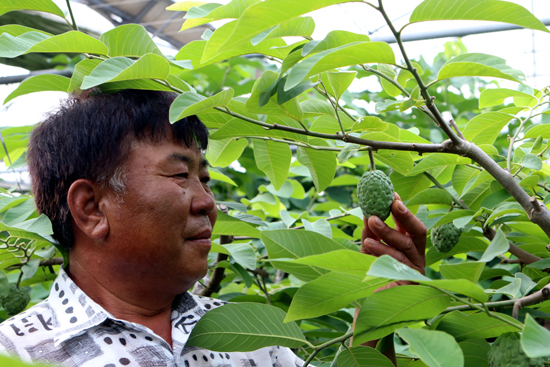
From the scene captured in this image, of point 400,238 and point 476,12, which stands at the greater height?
point 476,12

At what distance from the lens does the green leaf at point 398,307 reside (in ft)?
2.43

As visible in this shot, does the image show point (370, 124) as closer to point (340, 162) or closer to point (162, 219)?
point (340, 162)

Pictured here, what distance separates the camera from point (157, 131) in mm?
1203

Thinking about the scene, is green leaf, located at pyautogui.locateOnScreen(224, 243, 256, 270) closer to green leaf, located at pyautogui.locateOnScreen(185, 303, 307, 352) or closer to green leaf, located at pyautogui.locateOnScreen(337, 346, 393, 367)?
green leaf, located at pyautogui.locateOnScreen(185, 303, 307, 352)

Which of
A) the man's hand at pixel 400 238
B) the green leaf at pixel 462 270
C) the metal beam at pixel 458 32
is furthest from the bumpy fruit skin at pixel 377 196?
the metal beam at pixel 458 32

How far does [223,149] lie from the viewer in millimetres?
1365

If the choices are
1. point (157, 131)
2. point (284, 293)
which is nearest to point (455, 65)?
point (157, 131)

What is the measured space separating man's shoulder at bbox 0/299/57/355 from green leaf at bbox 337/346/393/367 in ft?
2.05

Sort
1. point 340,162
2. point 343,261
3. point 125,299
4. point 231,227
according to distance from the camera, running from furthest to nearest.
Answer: point 231,227 → point 125,299 → point 340,162 → point 343,261

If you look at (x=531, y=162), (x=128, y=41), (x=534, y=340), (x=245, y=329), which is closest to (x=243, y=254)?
(x=245, y=329)

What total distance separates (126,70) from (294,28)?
0.30 metres

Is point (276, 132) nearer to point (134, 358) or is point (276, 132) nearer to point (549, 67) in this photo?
point (134, 358)

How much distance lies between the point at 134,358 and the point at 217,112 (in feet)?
1.80

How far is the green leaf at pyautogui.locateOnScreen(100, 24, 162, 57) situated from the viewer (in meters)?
0.96
